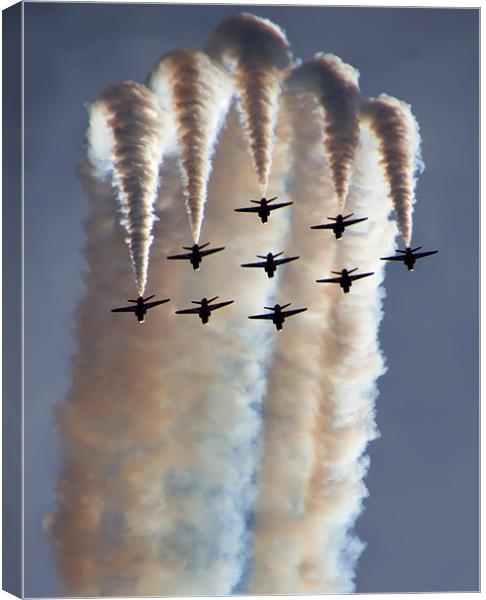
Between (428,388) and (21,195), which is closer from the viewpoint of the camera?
(21,195)

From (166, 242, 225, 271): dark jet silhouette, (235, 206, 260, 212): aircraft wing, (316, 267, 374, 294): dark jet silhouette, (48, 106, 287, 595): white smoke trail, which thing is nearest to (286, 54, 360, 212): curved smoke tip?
(48, 106, 287, 595): white smoke trail

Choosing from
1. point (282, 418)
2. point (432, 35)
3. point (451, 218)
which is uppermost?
point (432, 35)

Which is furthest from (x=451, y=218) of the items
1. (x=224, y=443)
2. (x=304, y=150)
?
(x=224, y=443)

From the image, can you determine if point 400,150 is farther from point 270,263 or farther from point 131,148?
point 131,148

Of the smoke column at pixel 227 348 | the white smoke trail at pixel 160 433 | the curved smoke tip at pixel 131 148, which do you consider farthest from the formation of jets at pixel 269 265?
the curved smoke tip at pixel 131 148

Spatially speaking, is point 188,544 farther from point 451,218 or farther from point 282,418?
point 451,218

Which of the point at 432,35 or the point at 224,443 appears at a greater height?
the point at 432,35
